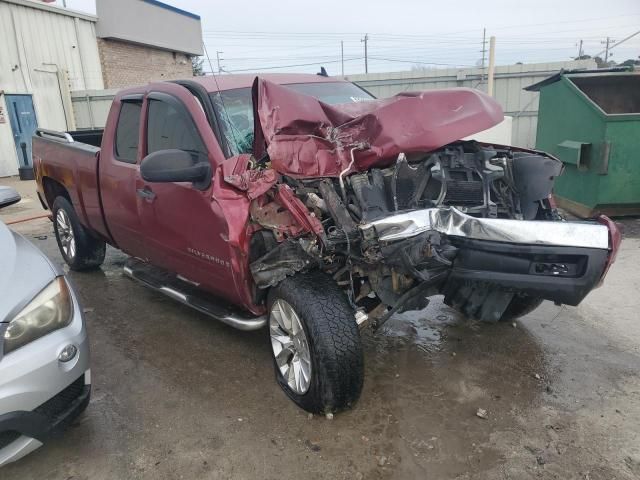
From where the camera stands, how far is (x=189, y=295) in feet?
12.3

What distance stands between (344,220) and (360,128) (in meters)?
0.69

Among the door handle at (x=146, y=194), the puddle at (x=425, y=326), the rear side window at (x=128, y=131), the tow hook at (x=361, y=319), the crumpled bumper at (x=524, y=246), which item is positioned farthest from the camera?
the rear side window at (x=128, y=131)

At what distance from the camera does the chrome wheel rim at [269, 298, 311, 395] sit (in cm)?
288

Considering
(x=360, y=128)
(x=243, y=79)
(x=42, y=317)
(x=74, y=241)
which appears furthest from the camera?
(x=74, y=241)

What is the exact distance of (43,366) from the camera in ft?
7.31

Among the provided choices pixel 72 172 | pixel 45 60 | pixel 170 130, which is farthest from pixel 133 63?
pixel 170 130

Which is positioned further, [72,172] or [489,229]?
[72,172]

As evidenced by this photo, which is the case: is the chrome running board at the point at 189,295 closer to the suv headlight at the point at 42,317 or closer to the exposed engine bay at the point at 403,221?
→ the exposed engine bay at the point at 403,221

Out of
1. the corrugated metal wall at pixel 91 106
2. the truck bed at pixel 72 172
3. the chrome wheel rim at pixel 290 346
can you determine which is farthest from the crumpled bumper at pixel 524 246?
the corrugated metal wall at pixel 91 106

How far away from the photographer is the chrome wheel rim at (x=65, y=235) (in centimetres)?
541

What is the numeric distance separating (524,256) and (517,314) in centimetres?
145

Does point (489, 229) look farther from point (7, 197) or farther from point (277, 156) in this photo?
point (7, 197)

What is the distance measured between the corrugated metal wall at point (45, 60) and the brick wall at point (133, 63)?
387 mm

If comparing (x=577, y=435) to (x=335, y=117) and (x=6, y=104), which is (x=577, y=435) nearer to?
(x=335, y=117)
